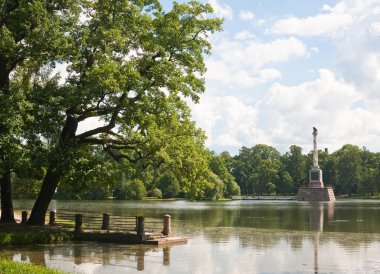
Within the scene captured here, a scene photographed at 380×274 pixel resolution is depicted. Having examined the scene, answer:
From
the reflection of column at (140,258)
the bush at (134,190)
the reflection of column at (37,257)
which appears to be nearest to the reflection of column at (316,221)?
the reflection of column at (140,258)

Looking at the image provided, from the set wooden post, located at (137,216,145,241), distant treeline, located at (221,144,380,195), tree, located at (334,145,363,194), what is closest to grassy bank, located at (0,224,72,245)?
wooden post, located at (137,216,145,241)

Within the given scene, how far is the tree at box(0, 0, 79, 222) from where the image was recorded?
78.5 ft

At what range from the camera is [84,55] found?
27.2m

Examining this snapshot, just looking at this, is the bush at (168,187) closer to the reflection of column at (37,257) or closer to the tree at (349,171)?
the tree at (349,171)

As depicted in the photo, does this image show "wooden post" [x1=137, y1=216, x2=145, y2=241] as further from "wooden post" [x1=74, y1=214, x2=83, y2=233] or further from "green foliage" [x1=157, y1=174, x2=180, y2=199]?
"green foliage" [x1=157, y1=174, x2=180, y2=199]

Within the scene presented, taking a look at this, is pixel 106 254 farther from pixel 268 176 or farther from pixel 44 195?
pixel 268 176

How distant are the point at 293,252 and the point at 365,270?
494 centimetres

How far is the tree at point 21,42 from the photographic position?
942 inches

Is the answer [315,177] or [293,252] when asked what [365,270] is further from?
[315,177]

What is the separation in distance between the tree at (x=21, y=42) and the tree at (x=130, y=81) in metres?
1.09

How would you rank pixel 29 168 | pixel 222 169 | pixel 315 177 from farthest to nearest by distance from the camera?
1. pixel 222 169
2. pixel 315 177
3. pixel 29 168

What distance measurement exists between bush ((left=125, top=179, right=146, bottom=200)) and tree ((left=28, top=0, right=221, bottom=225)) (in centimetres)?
9072

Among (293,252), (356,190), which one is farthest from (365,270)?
(356,190)

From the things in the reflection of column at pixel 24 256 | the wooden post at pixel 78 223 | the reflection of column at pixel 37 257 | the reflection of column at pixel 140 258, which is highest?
the wooden post at pixel 78 223
